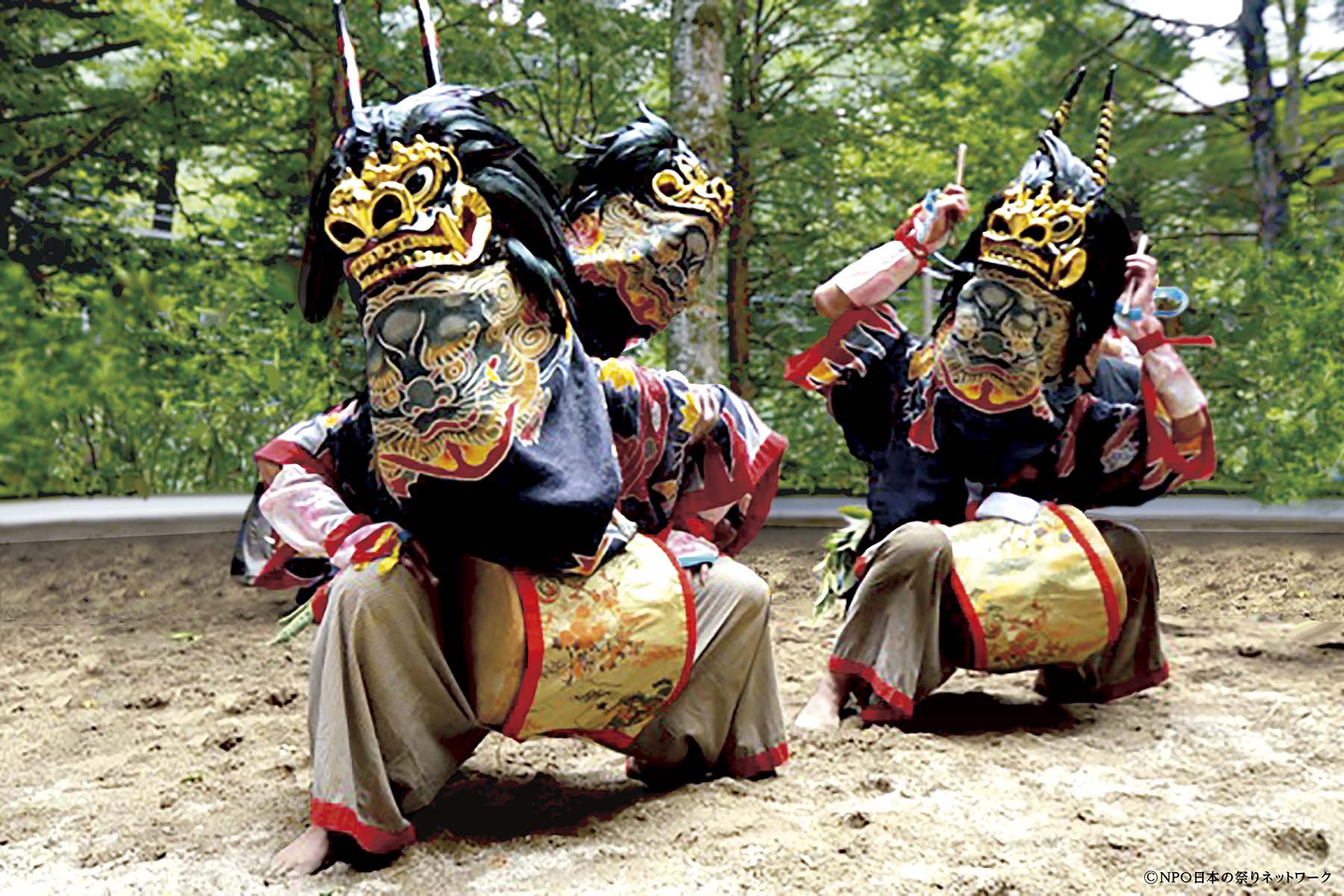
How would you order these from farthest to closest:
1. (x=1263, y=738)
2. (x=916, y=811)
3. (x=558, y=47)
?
(x=558, y=47) → (x=1263, y=738) → (x=916, y=811)

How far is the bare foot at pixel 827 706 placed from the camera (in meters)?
3.54

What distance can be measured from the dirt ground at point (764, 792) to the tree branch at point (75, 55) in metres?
3.75

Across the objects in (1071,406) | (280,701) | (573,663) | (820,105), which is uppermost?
(820,105)

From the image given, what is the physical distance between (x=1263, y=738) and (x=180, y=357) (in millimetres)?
6026

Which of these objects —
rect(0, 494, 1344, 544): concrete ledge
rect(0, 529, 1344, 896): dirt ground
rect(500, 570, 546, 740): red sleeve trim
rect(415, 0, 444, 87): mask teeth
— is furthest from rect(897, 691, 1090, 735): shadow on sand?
rect(0, 494, 1344, 544): concrete ledge

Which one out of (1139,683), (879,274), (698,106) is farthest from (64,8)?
(1139,683)

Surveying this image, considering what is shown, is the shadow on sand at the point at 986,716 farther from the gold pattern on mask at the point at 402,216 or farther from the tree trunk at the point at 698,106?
the tree trunk at the point at 698,106

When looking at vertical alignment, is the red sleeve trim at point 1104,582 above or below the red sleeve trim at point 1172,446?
below

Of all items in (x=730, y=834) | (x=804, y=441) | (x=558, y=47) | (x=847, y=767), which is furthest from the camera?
(x=804, y=441)

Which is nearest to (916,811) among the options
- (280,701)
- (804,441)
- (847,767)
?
(847,767)

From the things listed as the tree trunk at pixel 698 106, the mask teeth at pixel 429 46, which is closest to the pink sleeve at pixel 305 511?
the mask teeth at pixel 429 46

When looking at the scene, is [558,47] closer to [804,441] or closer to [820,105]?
[820,105]

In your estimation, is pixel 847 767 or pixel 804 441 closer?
pixel 847 767

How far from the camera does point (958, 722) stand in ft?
12.2
